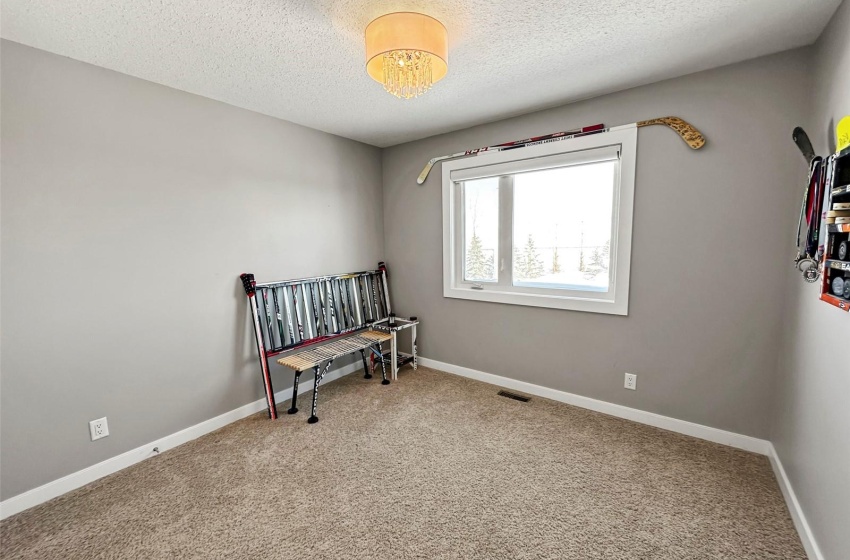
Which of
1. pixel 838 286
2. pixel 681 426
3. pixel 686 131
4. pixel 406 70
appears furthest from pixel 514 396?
pixel 406 70

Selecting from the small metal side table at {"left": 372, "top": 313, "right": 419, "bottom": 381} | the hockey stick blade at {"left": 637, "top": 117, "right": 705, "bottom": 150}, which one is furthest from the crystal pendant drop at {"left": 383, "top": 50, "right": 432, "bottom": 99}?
the small metal side table at {"left": 372, "top": 313, "right": 419, "bottom": 381}

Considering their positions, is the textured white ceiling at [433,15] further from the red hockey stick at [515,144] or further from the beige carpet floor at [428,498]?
the beige carpet floor at [428,498]

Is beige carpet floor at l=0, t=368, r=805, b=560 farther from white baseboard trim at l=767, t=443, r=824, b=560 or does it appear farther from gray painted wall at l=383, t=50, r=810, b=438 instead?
gray painted wall at l=383, t=50, r=810, b=438

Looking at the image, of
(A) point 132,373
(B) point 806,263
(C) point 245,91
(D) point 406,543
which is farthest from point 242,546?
(B) point 806,263

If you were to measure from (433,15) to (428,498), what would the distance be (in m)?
2.30

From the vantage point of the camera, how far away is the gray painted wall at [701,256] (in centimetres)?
190

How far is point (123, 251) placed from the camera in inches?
79.2

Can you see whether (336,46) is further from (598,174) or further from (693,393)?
(693,393)

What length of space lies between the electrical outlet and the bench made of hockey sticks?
88 centimetres

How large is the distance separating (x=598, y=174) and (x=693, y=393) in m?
1.62

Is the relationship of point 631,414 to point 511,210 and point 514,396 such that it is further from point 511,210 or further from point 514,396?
point 511,210

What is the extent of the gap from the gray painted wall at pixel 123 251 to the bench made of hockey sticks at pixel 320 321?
143mm

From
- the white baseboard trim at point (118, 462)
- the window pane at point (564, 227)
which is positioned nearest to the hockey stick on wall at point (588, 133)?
the window pane at point (564, 227)

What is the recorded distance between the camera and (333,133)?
314cm
